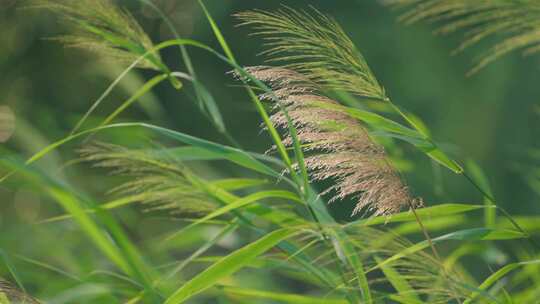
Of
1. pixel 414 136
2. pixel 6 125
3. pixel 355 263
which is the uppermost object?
pixel 414 136

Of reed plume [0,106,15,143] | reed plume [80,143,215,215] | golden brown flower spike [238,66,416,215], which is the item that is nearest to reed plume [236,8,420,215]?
golden brown flower spike [238,66,416,215]

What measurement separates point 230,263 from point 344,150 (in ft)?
0.65

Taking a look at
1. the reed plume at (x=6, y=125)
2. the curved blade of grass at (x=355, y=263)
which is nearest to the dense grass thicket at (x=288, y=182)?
the curved blade of grass at (x=355, y=263)

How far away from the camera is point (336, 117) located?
1.08 metres

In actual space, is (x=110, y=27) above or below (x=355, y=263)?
above

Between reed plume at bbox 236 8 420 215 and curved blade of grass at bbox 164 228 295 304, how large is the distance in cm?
9

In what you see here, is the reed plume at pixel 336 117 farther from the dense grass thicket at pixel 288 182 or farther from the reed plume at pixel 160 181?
the reed plume at pixel 160 181

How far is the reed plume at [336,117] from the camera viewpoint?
42.5 inches

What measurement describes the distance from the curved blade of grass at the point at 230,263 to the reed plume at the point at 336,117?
0.09 meters

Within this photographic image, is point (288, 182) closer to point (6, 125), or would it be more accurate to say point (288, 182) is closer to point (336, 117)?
point (336, 117)

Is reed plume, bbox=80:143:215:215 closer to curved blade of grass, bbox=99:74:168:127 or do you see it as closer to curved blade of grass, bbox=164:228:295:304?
curved blade of grass, bbox=99:74:168:127

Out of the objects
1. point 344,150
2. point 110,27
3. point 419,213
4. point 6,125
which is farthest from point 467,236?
point 6,125

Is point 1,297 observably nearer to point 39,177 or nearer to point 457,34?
point 39,177

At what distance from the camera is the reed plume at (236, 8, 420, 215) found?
1080mm
